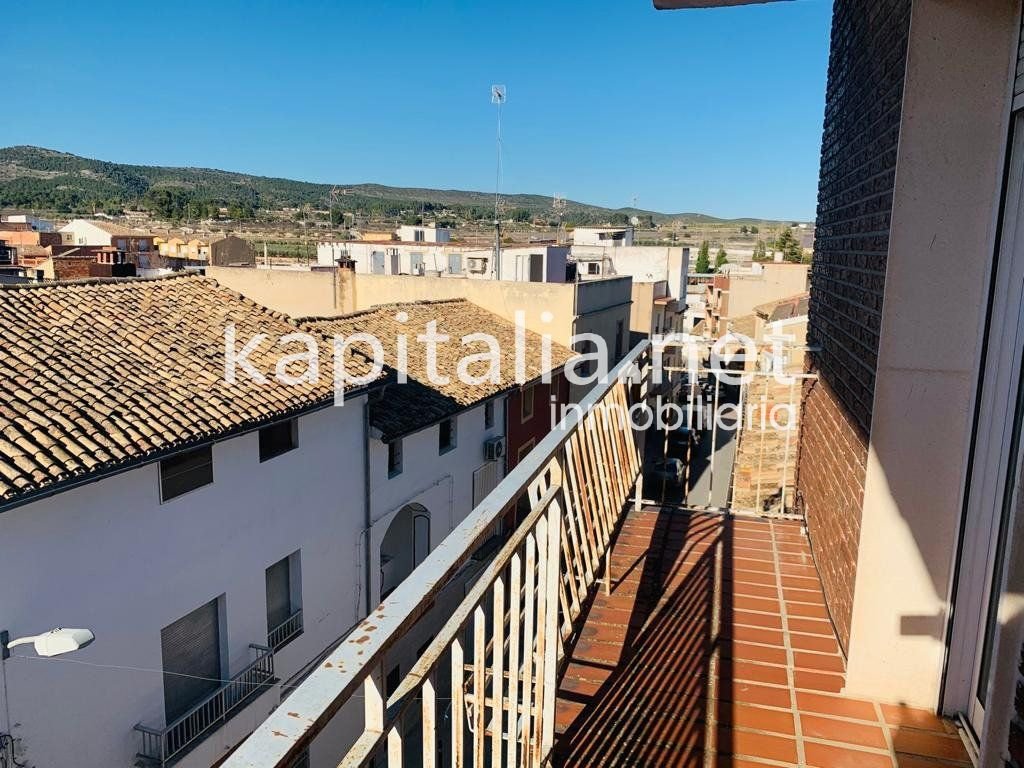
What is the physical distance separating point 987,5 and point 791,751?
87.2 inches

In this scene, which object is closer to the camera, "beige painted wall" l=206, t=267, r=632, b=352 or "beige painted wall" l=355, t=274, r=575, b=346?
"beige painted wall" l=355, t=274, r=575, b=346

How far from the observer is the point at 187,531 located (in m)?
8.79

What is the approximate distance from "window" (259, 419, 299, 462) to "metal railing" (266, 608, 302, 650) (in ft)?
7.63

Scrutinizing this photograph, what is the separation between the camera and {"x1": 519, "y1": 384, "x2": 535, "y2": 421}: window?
17956mm

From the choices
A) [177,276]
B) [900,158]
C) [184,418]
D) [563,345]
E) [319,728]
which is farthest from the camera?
[563,345]

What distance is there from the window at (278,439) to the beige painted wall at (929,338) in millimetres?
8639

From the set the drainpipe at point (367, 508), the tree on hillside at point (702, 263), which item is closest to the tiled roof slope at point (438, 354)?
the drainpipe at point (367, 508)

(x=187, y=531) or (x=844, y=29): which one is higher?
(x=844, y=29)

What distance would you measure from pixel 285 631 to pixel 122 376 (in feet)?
13.6

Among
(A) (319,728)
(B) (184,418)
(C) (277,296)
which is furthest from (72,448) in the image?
(C) (277,296)

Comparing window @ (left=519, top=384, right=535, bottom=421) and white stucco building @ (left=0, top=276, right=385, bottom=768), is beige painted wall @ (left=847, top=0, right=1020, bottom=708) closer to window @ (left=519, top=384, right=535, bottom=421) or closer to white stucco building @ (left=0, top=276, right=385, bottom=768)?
white stucco building @ (left=0, top=276, right=385, bottom=768)

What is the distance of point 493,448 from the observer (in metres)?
16.4

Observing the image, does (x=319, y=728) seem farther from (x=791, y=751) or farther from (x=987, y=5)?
(x=987, y=5)

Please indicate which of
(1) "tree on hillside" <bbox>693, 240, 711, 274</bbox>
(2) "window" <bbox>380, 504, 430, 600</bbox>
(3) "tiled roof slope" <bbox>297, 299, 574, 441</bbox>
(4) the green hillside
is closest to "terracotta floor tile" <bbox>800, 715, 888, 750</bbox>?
(3) "tiled roof slope" <bbox>297, 299, 574, 441</bbox>
